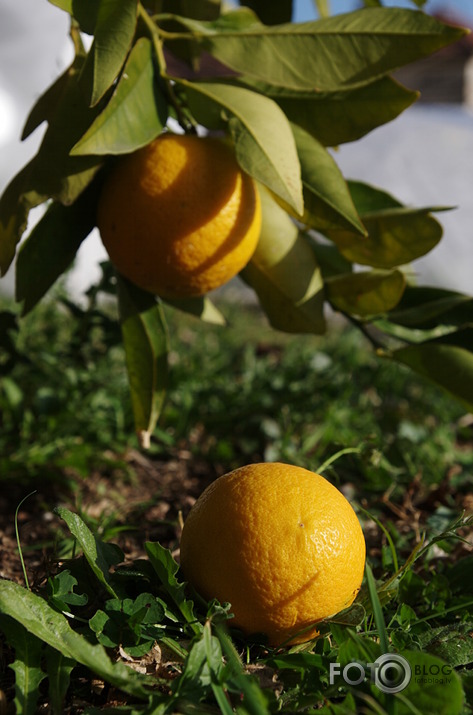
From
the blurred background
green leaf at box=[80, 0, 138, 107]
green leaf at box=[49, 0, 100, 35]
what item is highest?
green leaf at box=[49, 0, 100, 35]

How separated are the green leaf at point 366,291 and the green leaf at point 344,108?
0.74 feet

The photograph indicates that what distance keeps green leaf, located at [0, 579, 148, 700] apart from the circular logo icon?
232 millimetres

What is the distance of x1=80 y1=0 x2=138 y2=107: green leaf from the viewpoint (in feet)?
3.14

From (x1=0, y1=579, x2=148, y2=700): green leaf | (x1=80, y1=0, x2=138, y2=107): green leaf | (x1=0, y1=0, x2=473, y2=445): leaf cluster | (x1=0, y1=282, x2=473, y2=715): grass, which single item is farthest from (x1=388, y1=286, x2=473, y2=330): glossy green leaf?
(x1=0, y1=579, x2=148, y2=700): green leaf

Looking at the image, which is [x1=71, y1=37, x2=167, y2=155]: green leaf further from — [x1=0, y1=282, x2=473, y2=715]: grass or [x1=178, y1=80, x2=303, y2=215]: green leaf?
[x1=0, y1=282, x2=473, y2=715]: grass

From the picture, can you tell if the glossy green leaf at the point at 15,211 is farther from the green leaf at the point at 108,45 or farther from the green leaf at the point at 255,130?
the green leaf at the point at 255,130

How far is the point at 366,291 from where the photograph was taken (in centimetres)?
129

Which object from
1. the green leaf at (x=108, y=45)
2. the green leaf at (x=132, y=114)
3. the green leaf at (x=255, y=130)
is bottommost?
the green leaf at (x=255, y=130)

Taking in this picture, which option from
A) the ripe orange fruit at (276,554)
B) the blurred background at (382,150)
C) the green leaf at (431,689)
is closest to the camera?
the green leaf at (431,689)

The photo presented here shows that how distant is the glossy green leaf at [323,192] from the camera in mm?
1101

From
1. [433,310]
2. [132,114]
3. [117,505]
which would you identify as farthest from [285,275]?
[117,505]

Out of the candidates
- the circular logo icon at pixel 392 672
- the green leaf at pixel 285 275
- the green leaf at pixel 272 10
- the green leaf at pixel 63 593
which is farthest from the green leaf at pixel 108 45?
the circular logo icon at pixel 392 672

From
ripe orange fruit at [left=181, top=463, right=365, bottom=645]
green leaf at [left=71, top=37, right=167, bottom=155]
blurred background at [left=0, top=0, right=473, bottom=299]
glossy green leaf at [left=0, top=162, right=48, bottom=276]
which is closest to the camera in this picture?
ripe orange fruit at [left=181, top=463, right=365, bottom=645]

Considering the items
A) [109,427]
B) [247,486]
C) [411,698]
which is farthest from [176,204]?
[109,427]
